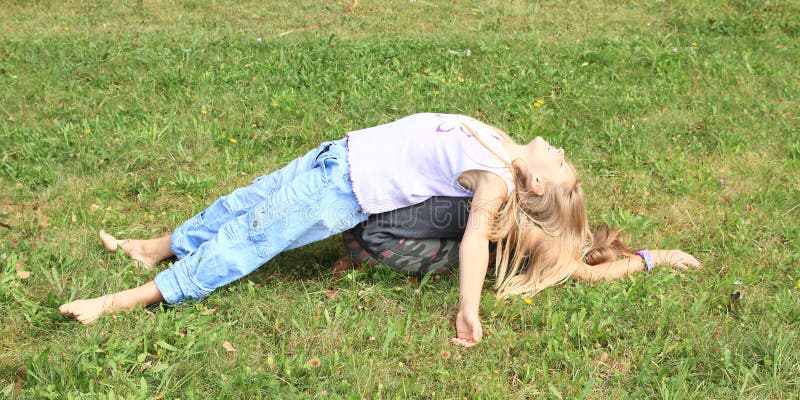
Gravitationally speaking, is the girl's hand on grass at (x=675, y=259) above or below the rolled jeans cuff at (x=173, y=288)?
below

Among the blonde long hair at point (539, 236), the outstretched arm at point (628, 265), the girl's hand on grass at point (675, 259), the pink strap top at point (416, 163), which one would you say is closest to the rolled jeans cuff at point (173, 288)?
the pink strap top at point (416, 163)

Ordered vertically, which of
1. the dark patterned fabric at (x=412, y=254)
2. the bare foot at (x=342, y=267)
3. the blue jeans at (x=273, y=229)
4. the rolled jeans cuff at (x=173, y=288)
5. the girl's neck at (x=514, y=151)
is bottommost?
the bare foot at (x=342, y=267)

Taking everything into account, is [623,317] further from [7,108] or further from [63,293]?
[7,108]

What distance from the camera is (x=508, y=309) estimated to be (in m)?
3.20

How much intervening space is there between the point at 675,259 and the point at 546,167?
86cm

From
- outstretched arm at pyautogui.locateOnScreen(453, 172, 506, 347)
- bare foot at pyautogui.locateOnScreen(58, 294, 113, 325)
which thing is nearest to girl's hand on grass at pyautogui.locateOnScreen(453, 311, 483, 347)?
outstretched arm at pyautogui.locateOnScreen(453, 172, 506, 347)

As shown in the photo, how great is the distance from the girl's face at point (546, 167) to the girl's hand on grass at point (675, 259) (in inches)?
25.2

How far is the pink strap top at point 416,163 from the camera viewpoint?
126 inches

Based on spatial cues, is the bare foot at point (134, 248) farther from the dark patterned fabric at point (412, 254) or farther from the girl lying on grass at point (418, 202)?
the dark patterned fabric at point (412, 254)

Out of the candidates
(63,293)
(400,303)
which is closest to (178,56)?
(63,293)

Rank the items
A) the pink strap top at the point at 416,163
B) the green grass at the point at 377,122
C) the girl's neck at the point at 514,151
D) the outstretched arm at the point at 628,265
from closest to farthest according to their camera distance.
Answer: the green grass at the point at 377,122
the pink strap top at the point at 416,163
the girl's neck at the point at 514,151
the outstretched arm at the point at 628,265

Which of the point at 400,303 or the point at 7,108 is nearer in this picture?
the point at 400,303

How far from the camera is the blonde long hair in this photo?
326 cm

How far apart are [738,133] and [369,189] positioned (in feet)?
9.50
